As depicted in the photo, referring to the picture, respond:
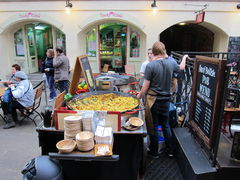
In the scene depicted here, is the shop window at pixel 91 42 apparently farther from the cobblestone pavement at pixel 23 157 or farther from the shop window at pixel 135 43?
the cobblestone pavement at pixel 23 157

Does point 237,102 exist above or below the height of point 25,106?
above

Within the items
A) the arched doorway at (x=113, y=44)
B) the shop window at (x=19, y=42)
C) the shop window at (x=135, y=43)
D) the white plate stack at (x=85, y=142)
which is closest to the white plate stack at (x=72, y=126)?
the white plate stack at (x=85, y=142)

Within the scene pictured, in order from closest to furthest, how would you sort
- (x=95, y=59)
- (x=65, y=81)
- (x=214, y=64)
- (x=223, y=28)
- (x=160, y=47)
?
(x=214, y=64), (x=160, y=47), (x=65, y=81), (x=223, y=28), (x=95, y=59)

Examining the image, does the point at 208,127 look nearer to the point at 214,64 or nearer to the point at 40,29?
the point at 214,64

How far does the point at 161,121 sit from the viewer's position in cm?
300

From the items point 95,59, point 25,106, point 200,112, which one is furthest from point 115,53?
point 200,112

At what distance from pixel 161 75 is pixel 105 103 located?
88 cm

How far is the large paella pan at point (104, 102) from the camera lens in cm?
251

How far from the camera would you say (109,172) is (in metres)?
2.35

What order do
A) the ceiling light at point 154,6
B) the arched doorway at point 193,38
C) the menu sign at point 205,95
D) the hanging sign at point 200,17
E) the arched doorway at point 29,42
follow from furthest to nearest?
the arched doorway at point 29,42, the arched doorway at point 193,38, the ceiling light at point 154,6, the hanging sign at point 200,17, the menu sign at point 205,95

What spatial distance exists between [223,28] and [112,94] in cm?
737

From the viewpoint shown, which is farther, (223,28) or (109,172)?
(223,28)

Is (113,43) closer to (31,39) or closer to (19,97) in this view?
(31,39)

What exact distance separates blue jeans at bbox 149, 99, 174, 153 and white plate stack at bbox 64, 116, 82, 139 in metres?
1.26
